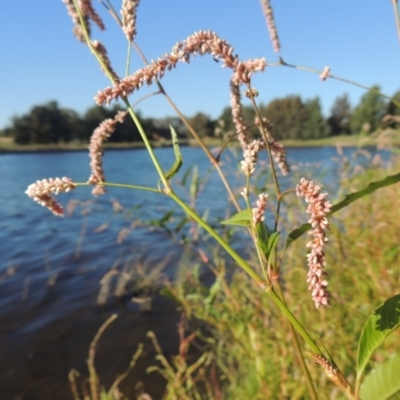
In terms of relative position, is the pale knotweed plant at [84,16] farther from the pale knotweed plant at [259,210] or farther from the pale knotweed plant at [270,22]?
the pale knotweed plant at [259,210]

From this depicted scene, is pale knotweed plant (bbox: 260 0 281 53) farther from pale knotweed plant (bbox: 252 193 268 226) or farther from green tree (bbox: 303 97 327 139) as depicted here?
green tree (bbox: 303 97 327 139)

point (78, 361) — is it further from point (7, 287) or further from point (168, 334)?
point (7, 287)

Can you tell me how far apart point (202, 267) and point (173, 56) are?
197 inches

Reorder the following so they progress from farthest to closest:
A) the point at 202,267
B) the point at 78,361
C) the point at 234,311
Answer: the point at 202,267
the point at 78,361
the point at 234,311

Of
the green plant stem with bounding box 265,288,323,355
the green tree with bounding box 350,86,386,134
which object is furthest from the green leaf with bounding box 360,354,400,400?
the green tree with bounding box 350,86,386,134

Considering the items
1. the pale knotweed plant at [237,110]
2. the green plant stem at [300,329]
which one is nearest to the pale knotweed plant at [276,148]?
the pale knotweed plant at [237,110]

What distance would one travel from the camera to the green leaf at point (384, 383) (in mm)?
517

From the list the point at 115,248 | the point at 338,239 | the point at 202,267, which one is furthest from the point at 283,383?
the point at 115,248

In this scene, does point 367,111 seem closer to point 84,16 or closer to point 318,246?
point 84,16

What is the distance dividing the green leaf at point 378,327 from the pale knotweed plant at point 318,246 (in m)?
0.13

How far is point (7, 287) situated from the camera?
17.6ft

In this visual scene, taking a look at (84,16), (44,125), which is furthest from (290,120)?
(84,16)

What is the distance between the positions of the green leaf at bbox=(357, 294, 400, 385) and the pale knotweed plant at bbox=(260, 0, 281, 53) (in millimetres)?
520

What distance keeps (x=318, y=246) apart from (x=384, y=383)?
0.29 m
